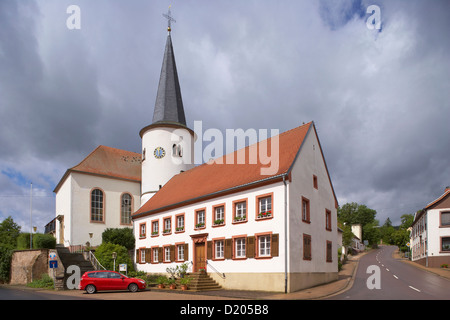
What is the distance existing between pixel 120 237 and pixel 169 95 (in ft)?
53.5

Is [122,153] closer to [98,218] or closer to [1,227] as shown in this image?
[98,218]

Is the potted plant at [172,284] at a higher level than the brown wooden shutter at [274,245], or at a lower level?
lower

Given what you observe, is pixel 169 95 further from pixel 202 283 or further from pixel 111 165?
pixel 202 283

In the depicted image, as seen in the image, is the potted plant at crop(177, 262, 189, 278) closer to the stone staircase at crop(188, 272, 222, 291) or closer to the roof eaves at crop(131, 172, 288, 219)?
the stone staircase at crop(188, 272, 222, 291)

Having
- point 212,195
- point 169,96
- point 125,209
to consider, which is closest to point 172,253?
point 212,195

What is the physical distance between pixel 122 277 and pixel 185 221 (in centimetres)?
685

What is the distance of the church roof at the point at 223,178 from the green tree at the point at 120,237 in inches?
81.3

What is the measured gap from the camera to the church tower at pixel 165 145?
39.6 meters

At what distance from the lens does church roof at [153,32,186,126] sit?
4169cm

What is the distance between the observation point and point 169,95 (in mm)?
A: 42812

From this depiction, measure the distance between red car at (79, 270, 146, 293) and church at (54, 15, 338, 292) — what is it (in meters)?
4.73

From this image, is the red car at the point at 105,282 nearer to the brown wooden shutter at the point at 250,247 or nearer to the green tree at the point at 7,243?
the brown wooden shutter at the point at 250,247

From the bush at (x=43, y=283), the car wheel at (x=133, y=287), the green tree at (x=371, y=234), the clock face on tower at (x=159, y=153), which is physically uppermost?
the clock face on tower at (x=159, y=153)

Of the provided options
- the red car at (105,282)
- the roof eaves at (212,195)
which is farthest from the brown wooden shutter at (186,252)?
the red car at (105,282)
